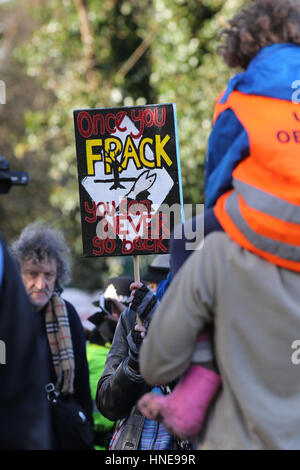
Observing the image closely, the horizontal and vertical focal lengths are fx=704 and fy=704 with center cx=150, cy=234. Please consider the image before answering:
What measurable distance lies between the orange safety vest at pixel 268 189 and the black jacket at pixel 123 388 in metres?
0.94

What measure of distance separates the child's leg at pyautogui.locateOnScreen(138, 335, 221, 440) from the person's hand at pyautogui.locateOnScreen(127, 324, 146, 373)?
616 mm

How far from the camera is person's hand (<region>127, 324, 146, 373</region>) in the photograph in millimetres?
2508

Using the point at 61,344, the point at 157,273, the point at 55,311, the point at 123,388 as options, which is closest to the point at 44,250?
the point at 55,311

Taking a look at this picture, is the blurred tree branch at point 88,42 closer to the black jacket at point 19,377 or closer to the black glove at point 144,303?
the black glove at point 144,303

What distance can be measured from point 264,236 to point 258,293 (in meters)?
0.15

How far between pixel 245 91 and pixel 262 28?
0.21m

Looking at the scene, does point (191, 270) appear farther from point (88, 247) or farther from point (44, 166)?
point (44, 166)

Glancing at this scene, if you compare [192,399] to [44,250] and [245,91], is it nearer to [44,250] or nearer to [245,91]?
[245,91]

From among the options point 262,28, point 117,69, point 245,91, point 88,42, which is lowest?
point 245,91

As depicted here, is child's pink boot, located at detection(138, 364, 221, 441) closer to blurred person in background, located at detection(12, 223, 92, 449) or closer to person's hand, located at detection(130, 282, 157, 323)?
person's hand, located at detection(130, 282, 157, 323)

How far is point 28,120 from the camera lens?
934 cm

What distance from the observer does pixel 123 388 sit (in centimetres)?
258

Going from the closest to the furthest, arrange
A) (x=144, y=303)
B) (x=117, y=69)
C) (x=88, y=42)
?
(x=144, y=303)
(x=88, y=42)
(x=117, y=69)

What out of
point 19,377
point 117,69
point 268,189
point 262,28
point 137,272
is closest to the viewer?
point 19,377
